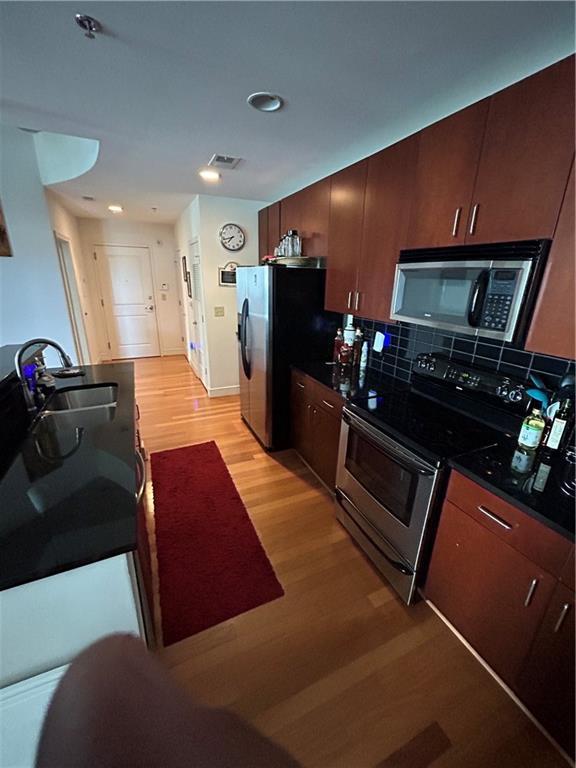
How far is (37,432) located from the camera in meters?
1.50

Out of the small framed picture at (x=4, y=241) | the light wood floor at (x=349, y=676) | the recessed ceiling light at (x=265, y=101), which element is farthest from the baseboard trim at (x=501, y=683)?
the small framed picture at (x=4, y=241)

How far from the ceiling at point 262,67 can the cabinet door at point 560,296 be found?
2.29ft

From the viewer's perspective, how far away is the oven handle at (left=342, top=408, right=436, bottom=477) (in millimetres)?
1406

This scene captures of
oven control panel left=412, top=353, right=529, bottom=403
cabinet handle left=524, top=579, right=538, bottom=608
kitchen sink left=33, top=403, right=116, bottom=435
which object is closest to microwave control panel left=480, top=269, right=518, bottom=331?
oven control panel left=412, top=353, right=529, bottom=403

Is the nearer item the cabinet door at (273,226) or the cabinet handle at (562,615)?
the cabinet handle at (562,615)

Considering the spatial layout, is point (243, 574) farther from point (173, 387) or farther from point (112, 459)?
point (173, 387)

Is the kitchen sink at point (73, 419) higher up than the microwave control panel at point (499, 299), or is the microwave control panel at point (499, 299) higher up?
the microwave control panel at point (499, 299)

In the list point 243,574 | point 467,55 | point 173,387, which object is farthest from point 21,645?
point 173,387

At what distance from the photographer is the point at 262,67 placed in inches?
53.7

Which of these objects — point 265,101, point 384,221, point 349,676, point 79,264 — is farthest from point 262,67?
point 79,264

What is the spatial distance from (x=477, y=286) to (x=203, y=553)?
2.05 metres

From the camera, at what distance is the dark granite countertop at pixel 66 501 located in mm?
809

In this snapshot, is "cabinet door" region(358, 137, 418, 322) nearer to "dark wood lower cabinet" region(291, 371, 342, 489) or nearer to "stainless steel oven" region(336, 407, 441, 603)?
"dark wood lower cabinet" region(291, 371, 342, 489)

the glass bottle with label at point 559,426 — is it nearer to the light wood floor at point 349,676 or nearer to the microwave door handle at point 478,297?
the microwave door handle at point 478,297
